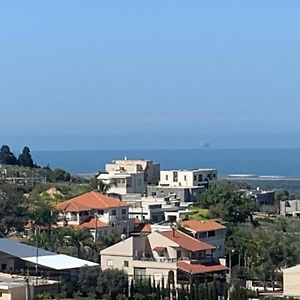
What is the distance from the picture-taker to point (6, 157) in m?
70.8

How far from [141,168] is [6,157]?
12.3 meters

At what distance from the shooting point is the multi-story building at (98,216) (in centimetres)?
4147

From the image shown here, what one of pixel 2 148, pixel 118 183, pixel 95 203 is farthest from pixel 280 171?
pixel 95 203

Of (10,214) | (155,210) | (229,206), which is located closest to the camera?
(10,214)

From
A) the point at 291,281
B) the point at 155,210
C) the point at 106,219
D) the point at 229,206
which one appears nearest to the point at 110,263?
the point at 291,281

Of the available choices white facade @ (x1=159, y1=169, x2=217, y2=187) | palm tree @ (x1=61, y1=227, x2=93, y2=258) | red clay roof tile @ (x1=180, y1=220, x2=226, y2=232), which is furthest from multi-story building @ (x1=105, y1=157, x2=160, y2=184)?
palm tree @ (x1=61, y1=227, x2=93, y2=258)

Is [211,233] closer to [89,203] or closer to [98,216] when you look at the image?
[98,216]

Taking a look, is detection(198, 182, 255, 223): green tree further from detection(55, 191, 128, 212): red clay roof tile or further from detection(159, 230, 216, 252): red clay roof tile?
detection(159, 230, 216, 252): red clay roof tile

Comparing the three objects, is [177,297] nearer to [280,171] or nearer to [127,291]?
[127,291]

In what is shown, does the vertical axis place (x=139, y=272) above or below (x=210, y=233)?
below

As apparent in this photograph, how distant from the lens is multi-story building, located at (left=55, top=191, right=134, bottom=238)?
136 ft

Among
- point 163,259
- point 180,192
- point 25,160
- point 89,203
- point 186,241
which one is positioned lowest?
point 163,259

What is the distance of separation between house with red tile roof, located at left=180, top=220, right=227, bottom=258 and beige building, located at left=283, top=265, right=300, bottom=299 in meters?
5.69

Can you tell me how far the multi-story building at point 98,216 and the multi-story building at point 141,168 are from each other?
16915 mm
